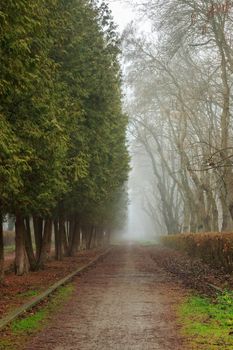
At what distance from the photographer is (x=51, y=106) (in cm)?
1269

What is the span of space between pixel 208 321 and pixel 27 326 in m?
3.33

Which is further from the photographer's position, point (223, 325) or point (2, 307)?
point (2, 307)

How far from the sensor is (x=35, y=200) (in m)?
15.6

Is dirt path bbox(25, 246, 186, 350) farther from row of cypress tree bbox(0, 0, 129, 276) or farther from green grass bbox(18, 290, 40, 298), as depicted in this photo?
row of cypress tree bbox(0, 0, 129, 276)

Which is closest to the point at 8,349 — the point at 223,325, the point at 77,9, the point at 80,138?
the point at 223,325

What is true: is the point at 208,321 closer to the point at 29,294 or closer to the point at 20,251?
the point at 29,294

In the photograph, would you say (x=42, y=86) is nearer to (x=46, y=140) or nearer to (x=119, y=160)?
(x=46, y=140)

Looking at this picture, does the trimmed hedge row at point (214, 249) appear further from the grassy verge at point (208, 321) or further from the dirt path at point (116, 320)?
the grassy verge at point (208, 321)

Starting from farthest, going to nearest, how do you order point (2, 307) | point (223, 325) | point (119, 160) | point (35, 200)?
point (119, 160) < point (35, 200) < point (2, 307) < point (223, 325)

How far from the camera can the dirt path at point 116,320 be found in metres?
7.93

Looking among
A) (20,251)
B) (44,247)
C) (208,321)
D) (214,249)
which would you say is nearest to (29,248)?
(44,247)

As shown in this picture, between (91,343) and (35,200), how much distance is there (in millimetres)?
8111

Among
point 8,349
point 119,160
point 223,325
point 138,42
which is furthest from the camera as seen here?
point 138,42

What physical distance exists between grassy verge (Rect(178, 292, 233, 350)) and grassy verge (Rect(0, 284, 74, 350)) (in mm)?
2608
